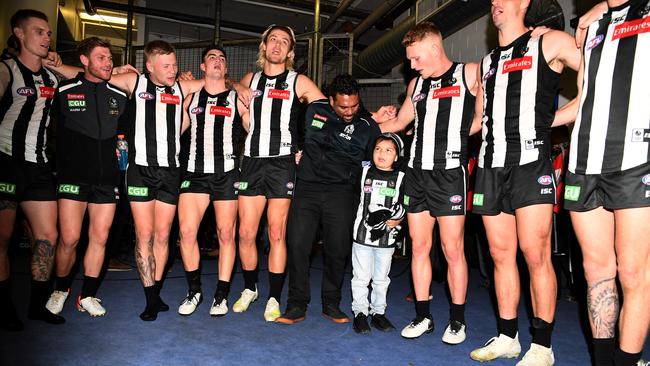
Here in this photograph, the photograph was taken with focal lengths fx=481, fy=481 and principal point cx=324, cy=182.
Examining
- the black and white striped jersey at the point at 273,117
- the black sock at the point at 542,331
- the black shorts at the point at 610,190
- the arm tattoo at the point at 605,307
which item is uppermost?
the black and white striped jersey at the point at 273,117

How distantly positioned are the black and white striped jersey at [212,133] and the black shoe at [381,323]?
149cm

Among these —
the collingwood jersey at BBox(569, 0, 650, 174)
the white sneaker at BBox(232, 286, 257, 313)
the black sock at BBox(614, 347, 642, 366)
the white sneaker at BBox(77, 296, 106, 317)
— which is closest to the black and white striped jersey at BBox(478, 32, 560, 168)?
the collingwood jersey at BBox(569, 0, 650, 174)

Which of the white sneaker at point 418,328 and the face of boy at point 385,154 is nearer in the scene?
the white sneaker at point 418,328

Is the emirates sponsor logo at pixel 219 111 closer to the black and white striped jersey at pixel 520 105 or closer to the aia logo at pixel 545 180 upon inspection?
the black and white striped jersey at pixel 520 105

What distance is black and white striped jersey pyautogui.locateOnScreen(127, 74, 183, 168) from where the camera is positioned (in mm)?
3383

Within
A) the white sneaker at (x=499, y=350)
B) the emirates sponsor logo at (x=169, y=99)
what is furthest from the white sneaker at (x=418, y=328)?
the emirates sponsor logo at (x=169, y=99)

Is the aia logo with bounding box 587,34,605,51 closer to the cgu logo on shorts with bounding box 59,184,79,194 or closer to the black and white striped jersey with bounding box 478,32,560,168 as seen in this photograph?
the black and white striped jersey with bounding box 478,32,560,168

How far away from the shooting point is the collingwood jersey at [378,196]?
3281 mm

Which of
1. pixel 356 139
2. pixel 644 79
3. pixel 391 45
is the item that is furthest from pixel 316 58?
pixel 644 79

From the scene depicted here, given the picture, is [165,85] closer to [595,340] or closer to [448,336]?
[448,336]

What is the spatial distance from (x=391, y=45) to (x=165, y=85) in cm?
519

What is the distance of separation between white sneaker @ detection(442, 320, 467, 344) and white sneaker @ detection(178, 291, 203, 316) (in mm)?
1769

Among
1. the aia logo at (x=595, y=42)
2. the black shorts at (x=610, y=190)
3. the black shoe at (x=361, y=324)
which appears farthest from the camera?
the black shoe at (x=361, y=324)

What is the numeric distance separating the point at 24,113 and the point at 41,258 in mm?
964
